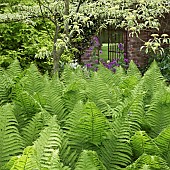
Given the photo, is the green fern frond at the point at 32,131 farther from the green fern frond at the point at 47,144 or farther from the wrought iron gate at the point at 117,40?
the wrought iron gate at the point at 117,40

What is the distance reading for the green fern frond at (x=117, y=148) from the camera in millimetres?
1705

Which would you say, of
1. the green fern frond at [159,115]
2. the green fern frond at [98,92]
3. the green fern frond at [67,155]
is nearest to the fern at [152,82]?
the green fern frond at [98,92]

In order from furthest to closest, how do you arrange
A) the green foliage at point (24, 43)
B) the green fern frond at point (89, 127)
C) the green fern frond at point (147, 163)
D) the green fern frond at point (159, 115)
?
the green foliage at point (24, 43) < the green fern frond at point (159, 115) < the green fern frond at point (89, 127) < the green fern frond at point (147, 163)

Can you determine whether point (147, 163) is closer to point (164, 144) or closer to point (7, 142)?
point (164, 144)

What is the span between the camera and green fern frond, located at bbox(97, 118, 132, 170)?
1.71 metres

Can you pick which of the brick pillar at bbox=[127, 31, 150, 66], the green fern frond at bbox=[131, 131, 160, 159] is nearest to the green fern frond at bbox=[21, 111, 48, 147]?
the green fern frond at bbox=[131, 131, 160, 159]

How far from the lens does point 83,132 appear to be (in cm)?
181

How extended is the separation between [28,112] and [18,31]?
218 inches

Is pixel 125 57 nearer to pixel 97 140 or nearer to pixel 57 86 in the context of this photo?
pixel 57 86

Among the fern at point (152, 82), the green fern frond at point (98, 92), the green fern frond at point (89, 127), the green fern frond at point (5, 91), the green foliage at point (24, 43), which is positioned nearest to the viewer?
the green fern frond at point (89, 127)

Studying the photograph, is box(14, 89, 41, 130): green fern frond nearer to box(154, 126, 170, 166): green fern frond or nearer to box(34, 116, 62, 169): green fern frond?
box(34, 116, 62, 169): green fern frond

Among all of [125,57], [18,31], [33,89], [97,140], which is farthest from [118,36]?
[97,140]

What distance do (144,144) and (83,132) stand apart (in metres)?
0.27

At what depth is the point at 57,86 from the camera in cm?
257
